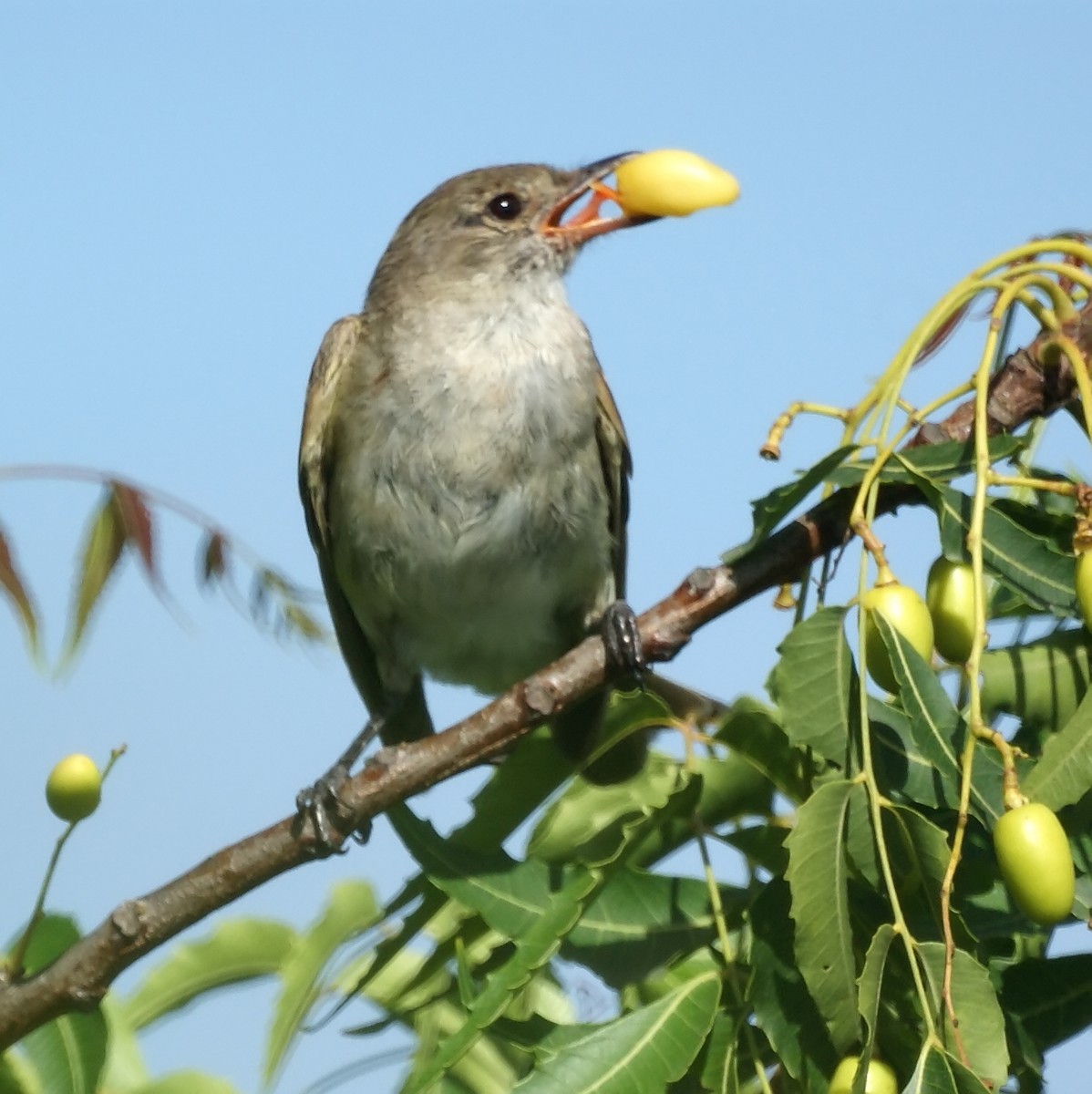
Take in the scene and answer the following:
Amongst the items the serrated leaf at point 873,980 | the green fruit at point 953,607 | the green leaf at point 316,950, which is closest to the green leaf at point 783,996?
the serrated leaf at point 873,980

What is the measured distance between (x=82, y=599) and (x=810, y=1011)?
202 cm

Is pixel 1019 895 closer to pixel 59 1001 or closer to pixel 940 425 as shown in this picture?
pixel 940 425

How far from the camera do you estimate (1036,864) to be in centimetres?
189

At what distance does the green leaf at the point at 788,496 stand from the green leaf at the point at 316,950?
95cm

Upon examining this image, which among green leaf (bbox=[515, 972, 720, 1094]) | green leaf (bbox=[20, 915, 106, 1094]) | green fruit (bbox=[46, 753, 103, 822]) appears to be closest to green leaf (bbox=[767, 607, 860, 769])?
green leaf (bbox=[515, 972, 720, 1094])

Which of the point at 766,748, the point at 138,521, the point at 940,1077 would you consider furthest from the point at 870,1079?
the point at 138,521

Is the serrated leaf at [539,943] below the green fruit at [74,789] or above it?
below

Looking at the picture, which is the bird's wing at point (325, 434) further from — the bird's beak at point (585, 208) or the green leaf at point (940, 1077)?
the green leaf at point (940, 1077)

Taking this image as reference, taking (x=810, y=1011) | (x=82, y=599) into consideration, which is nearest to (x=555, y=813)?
(x=810, y=1011)

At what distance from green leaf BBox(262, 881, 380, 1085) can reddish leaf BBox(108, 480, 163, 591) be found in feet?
3.51

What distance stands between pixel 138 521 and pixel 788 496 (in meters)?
1.81

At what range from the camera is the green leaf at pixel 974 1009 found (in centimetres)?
201

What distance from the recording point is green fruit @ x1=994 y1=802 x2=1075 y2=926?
189 centimetres

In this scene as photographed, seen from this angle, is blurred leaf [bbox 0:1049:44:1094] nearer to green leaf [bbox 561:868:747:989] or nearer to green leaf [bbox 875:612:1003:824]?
green leaf [bbox 561:868:747:989]
